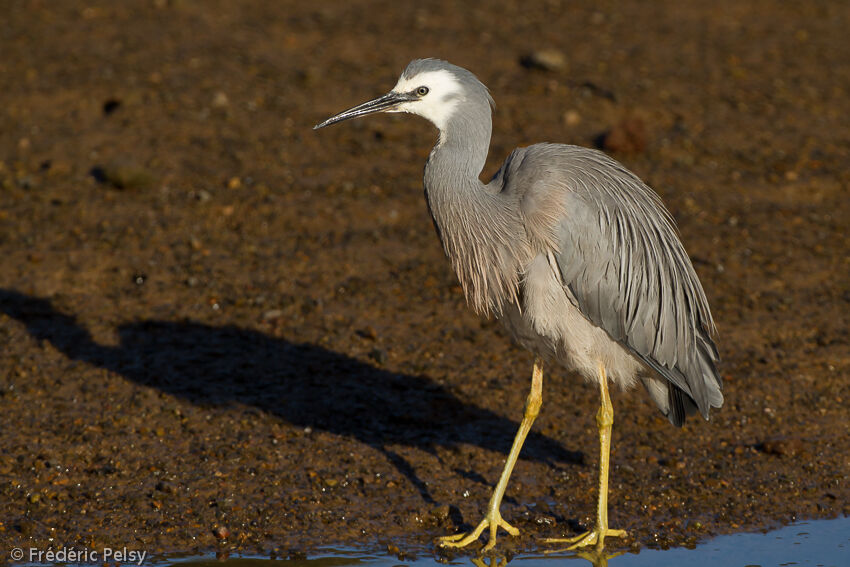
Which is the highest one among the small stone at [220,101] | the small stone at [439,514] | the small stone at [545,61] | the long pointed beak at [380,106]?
the long pointed beak at [380,106]

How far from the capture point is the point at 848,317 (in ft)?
25.9

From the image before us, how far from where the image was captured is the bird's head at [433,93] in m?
5.65

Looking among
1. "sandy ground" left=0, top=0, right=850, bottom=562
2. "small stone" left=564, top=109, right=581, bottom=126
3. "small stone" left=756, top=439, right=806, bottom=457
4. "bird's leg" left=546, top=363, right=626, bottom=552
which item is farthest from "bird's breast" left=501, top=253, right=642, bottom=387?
"small stone" left=564, top=109, right=581, bottom=126

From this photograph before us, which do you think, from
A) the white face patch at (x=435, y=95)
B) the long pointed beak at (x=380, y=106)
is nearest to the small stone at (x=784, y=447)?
the white face patch at (x=435, y=95)

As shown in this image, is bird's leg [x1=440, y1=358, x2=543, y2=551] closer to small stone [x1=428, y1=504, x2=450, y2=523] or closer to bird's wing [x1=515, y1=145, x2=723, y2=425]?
small stone [x1=428, y1=504, x2=450, y2=523]

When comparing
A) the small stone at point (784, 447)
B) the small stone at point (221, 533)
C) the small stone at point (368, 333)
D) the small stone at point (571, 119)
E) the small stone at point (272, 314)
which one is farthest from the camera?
the small stone at point (571, 119)

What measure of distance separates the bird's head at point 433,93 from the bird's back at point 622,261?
492 millimetres

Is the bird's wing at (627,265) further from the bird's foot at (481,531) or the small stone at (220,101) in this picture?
the small stone at (220,101)

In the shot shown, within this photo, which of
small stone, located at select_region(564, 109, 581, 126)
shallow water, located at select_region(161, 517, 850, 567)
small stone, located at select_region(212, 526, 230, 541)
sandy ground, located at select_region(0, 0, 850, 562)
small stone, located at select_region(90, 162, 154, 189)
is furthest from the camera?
small stone, located at select_region(564, 109, 581, 126)

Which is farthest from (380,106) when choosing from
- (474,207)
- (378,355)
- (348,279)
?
(348,279)

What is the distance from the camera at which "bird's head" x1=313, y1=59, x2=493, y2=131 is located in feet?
18.5

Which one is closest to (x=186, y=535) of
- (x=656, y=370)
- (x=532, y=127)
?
(x=656, y=370)

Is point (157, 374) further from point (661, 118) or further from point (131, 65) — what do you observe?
point (661, 118)

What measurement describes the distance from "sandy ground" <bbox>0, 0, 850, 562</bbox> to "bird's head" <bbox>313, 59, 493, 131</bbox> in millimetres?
2024
